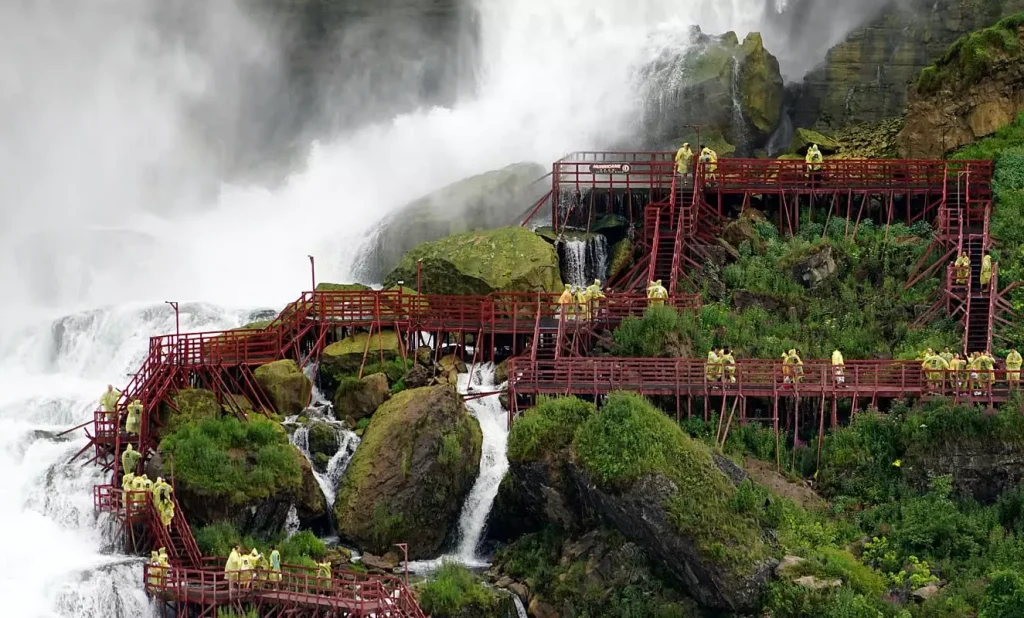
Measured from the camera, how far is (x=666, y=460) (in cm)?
6762

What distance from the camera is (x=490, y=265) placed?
8369cm

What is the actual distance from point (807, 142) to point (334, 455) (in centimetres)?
2730

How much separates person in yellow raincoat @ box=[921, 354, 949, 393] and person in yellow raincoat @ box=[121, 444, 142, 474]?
2438cm

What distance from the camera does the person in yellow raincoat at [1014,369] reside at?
7144 cm

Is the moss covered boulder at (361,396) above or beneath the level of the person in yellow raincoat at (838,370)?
beneath

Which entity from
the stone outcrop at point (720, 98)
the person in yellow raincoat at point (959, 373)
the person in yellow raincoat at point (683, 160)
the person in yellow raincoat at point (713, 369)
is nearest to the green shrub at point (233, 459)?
the person in yellow raincoat at point (713, 369)

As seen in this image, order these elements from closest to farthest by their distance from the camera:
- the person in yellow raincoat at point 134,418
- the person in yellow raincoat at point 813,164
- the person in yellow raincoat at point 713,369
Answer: the person in yellow raincoat at point 134,418
the person in yellow raincoat at point 713,369
the person in yellow raincoat at point 813,164

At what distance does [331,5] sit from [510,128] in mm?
19450

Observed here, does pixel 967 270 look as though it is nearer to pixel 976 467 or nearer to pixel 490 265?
pixel 976 467

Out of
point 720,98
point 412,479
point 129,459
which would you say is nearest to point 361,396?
point 412,479

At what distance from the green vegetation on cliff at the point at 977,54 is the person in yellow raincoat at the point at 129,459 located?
115ft

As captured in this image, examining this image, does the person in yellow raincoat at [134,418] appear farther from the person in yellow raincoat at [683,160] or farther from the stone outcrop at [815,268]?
the person in yellow raincoat at [683,160]

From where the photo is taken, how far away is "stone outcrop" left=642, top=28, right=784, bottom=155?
96688mm

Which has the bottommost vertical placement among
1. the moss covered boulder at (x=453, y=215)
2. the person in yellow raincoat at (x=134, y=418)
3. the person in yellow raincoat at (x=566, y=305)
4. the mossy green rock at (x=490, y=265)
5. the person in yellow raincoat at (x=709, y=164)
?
the person in yellow raincoat at (x=134, y=418)
